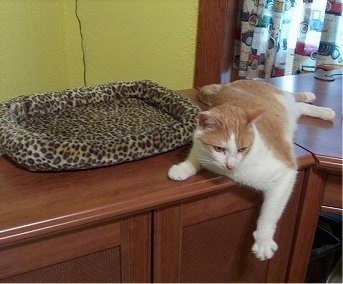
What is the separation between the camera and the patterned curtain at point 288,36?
1480 millimetres

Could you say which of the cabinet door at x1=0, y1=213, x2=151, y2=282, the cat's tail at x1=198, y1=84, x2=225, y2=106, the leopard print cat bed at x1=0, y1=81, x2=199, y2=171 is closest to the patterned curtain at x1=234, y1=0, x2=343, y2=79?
the cat's tail at x1=198, y1=84, x2=225, y2=106

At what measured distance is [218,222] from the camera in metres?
0.87

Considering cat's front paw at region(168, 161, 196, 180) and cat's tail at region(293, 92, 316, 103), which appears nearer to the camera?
cat's front paw at region(168, 161, 196, 180)

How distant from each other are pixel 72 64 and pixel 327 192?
1.25m

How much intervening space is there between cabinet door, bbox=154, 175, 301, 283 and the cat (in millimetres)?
47

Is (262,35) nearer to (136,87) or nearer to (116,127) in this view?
(136,87)

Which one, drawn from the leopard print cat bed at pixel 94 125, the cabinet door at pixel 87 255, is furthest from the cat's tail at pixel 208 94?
the cabinet door at pixel 87 255

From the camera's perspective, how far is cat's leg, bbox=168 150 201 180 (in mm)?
783

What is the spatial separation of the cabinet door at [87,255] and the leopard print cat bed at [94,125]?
15 centimetres

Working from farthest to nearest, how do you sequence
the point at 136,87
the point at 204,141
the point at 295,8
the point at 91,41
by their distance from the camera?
the point at 91,41 → the point at 295,8 → the point at 136,87 → the point at 204,141

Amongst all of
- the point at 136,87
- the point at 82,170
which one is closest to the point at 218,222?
the point at 82,170

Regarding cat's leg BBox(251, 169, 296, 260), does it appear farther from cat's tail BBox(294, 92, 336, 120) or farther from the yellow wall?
the yellow wall

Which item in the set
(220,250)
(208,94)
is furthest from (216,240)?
(208,94)

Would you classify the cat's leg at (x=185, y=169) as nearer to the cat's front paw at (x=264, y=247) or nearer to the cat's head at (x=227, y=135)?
the cat's head at (x=227, y=135)
